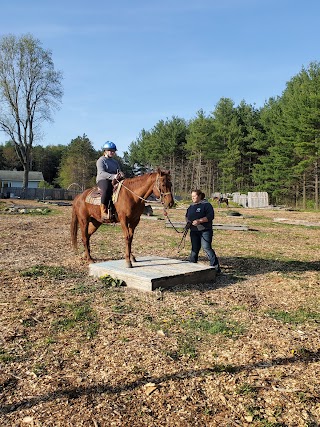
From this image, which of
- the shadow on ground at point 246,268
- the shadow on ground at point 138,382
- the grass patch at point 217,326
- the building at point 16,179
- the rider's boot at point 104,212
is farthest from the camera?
the building at point 16,179

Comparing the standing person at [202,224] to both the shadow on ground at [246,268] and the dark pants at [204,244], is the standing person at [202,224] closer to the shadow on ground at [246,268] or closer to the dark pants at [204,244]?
the dark pants at [204,244]

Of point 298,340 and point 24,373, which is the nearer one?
point 24,373

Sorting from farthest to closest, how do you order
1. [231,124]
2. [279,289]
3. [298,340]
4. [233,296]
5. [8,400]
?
[231,124] < [279,289] < [233,296] < [298,340] < [8,400]

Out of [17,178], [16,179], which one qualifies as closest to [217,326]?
[16,179]

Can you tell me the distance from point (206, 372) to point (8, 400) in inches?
79.2

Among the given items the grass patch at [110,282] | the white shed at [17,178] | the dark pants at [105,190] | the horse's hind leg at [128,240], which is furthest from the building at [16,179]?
the grass patch at [110,282]

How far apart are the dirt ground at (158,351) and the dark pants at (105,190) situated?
1.79 meters

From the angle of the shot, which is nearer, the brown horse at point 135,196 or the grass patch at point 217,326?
the grass patch at point 217,326

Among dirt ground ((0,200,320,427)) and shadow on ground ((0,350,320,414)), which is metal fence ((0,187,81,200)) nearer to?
dirt ground ((0,200,320,427))

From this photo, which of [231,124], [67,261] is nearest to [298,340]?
[67,261]

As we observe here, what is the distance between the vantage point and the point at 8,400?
11.7 feet

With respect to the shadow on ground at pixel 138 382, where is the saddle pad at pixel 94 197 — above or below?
above

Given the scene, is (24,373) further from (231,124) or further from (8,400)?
(231,124)

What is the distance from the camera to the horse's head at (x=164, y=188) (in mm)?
7527
